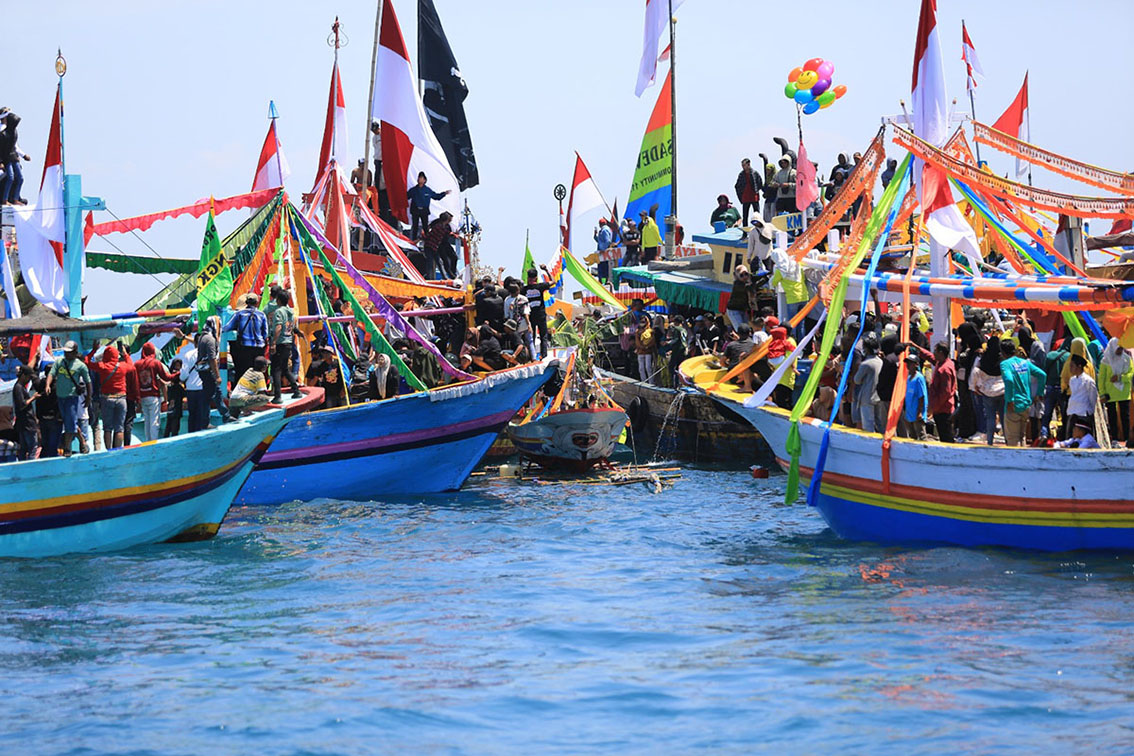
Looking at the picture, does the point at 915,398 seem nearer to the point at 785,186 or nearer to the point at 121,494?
the point at 121,494

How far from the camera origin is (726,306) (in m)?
30.3

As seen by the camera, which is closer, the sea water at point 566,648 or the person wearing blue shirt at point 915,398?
the sea water at point 566,648

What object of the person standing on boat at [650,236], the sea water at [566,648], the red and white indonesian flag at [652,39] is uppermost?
the red and white indonesian flag at [652,39]

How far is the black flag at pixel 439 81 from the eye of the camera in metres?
32.5

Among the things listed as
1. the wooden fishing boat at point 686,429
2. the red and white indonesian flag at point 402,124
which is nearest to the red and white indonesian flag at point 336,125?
the red and white indonesian flag at point 402,124

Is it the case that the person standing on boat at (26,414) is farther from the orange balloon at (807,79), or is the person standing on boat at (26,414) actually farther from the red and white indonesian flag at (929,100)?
the orange balloon at (807,79)

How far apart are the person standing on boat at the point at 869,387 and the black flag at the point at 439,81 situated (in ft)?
56.3

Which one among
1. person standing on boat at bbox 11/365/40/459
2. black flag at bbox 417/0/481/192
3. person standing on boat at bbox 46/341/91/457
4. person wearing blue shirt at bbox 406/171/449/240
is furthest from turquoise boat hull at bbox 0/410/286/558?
black flag at bbox 417/0/481/192

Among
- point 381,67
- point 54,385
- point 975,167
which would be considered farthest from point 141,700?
point 381,67

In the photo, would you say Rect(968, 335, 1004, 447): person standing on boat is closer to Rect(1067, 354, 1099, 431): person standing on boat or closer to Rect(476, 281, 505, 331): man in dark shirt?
Rect(1067, 354, 1099, 431): person standing on boat

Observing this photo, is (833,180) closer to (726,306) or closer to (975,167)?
(726,306)

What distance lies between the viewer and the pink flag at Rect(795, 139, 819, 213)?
95.9 ft

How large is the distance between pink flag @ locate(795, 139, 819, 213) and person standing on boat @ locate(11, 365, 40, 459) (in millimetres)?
16984

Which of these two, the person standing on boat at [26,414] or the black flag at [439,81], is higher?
the black flag at [439,81]
